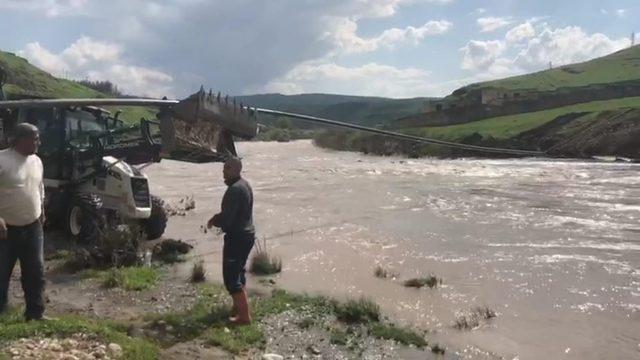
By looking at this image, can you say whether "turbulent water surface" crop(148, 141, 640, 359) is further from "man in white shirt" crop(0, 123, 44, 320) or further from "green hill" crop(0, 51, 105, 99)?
"green hill" crop(0, 51, 105, 99)

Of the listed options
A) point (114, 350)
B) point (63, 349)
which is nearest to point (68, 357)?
point (63, 349)

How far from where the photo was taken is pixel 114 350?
6.78 metres

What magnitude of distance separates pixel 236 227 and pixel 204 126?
3.44 m

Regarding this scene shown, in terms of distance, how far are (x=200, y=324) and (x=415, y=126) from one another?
73242 mm

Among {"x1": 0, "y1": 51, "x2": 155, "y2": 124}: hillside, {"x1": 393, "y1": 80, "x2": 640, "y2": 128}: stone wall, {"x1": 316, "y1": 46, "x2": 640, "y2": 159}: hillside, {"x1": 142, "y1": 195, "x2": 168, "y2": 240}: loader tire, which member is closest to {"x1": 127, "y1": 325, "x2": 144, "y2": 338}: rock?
{"x1": 142, "y1": 195, "x2": 168, "y2": 240}: loader tire

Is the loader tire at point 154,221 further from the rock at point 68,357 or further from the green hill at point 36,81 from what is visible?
the green hill at point 36,81

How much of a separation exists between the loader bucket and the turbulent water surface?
8.58 ft

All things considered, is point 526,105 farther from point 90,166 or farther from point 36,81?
point 90,166

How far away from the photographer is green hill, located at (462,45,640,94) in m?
89.4

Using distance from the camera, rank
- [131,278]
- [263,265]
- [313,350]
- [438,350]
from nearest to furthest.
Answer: [313,350] → [438,350] → [131,278] → [263,265]

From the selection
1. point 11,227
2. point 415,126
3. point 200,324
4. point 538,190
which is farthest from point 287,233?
point 415,126

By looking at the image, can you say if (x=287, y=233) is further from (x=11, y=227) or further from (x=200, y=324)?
(x=11, y=227)

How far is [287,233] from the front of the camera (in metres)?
17.8

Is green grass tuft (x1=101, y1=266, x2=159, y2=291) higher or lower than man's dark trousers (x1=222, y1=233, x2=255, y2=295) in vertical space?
lower
